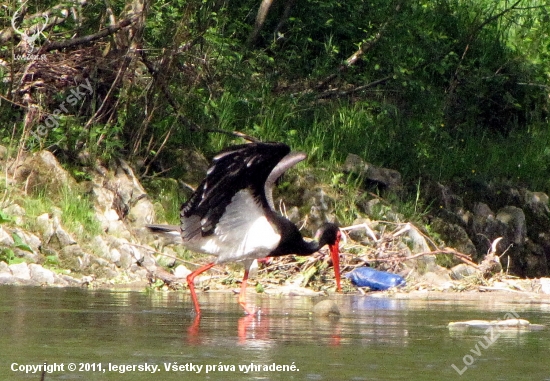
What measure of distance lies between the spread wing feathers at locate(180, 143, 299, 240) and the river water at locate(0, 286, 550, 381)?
66cm

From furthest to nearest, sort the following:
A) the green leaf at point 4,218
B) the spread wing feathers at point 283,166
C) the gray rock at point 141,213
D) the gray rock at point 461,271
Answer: the gray rock at point 461,271, the gray rock at point 141,213, the green leaf at point 4,218, the spread wing feathers at point 283,166

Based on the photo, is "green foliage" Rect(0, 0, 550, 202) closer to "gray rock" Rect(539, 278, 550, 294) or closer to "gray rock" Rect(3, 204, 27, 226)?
"gray rock" Rect(3, 204, 27, 226)

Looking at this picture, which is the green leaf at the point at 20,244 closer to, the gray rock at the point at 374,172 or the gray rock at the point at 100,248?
the gray rock at the point at 100,248

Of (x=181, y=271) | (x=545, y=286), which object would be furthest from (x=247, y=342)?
(x=545, y=286)

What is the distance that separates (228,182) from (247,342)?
1926 millimetres

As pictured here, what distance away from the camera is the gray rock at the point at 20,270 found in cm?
898

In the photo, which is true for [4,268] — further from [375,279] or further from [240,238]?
[375,279]

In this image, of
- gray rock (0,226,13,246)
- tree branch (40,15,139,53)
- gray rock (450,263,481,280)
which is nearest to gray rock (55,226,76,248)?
gray rock (0,226,13,246)

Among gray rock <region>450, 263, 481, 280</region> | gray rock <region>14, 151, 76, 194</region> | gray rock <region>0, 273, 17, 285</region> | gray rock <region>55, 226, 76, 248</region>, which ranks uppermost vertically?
gray rock <region>14, 151, 76, 194</region>

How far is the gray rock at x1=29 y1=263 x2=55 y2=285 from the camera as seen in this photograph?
899 cm

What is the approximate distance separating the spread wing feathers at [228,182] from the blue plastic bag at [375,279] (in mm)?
2193

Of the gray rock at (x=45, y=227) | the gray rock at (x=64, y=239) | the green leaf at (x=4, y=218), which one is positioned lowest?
the gray rock at (x=64, y=239)

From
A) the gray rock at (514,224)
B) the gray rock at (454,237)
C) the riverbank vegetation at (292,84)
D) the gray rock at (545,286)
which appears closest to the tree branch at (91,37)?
the riverbank vegetation at (292,84)

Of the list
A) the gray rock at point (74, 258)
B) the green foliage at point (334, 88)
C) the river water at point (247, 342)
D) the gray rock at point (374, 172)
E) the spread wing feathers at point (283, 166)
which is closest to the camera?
the river water at point (247, 342)
